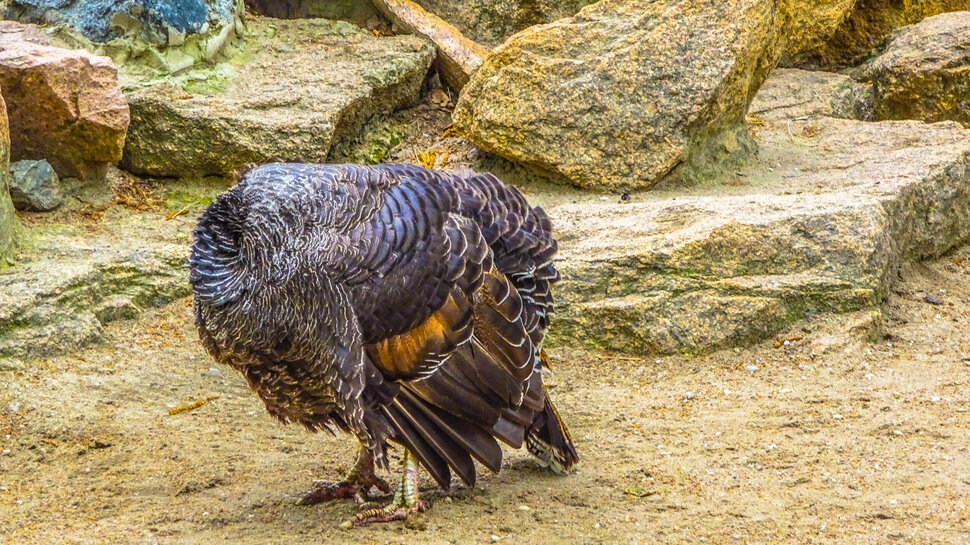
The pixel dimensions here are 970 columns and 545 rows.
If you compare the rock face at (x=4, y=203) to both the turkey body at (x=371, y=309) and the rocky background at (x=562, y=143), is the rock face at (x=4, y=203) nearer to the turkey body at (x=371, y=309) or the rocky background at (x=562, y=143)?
the rocky background at (x=562, y=143)

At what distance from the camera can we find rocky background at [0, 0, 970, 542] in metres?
6.04

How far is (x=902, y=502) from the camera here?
4238mm

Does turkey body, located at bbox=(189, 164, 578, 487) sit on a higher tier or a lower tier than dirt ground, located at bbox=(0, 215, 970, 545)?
higher

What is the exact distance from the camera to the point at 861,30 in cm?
985

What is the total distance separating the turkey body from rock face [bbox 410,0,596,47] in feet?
15.7

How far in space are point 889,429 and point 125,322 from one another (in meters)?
4.13

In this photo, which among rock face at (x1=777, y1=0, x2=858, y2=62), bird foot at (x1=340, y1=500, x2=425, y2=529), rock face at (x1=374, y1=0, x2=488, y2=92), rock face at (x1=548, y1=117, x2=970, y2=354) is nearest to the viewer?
bird foot at (x1=340, y1=500, x2=425, y2=529)

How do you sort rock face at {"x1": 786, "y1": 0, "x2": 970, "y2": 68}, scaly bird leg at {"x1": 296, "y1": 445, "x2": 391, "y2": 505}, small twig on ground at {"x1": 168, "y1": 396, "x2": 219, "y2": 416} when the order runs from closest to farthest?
scaly bird leg at {"x1": 296, "y1": 445, "x2": 391, "y2": 505}, small twig on ground at {"x1": 168, "y1": 396, "x2": 219, "y2": 416}, rock face at {"x1": 786, "y1": 0, "x2": 970, "y2": 68}

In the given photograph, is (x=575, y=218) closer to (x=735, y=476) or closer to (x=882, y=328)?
(x=882, y=328)

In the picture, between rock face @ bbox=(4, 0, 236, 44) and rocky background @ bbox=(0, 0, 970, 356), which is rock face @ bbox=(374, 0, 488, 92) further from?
rock face @ bbox=(4, 0, 236, 44)

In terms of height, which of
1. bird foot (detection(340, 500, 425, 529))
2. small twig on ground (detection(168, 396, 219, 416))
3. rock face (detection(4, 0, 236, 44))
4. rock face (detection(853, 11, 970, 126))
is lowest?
small twig on ground (detection(168, 396, 219, 416))

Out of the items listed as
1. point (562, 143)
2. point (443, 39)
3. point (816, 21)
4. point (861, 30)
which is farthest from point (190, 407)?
point (861, 30)

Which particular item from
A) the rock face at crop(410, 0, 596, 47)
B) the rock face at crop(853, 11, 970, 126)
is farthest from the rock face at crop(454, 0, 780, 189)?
the rock face at crop(853, 11, 970, 126)

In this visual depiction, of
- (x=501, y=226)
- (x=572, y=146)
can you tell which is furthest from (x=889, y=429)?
(x=572, y=146)
